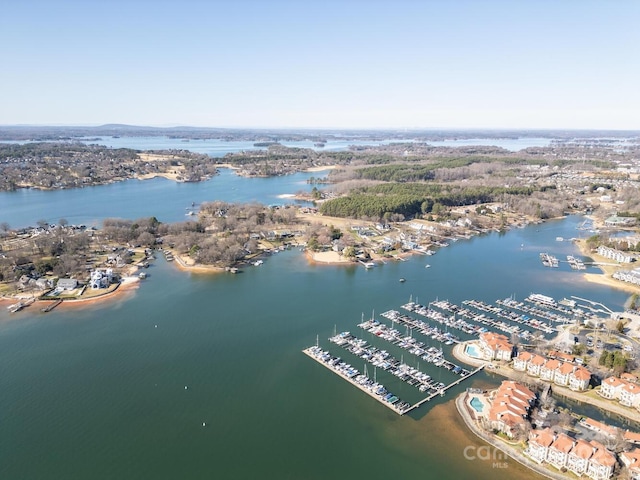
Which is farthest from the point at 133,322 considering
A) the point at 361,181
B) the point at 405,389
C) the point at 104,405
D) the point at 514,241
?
the point at 361,181

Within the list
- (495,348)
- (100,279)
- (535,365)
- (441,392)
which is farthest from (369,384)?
(100,279)

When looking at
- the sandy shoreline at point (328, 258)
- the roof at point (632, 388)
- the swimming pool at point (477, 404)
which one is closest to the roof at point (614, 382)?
the roof at point (632, 388)

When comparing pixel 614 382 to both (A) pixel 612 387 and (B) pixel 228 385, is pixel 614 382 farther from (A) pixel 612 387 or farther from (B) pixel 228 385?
(B) pixel 228 385

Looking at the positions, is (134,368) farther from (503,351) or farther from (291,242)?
(291,242)

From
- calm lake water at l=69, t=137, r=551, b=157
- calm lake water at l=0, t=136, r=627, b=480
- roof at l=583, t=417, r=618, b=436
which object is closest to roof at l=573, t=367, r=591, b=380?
roof at l=583, t=417, r=618, b=436

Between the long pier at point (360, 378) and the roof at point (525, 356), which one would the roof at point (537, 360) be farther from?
the long pier at point (360, 378)

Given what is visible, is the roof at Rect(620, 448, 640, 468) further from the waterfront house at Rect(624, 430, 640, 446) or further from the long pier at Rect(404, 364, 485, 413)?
the long pier at Rect(404, 364, 485, 413)
